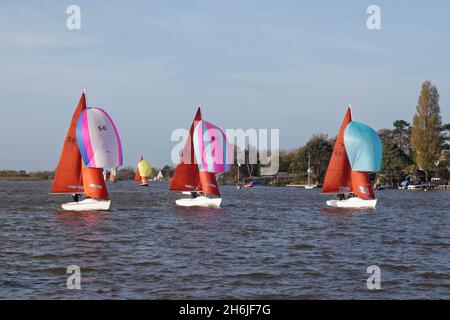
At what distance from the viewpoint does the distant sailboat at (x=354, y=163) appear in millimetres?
60219

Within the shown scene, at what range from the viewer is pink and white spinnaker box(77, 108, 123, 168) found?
49.7m

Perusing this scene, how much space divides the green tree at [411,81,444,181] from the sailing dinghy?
9088 cm

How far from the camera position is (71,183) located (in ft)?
171

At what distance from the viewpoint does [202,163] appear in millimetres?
60406

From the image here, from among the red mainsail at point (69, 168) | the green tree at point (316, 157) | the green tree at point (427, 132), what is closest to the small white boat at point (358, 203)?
the red mainsail at point (69, 168)

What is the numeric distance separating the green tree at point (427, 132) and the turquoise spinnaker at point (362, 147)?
285 feet

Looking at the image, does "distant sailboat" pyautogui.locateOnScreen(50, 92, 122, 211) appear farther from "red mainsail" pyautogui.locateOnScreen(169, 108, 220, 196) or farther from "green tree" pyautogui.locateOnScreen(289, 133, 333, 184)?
"green tree" pyautogui.locateOnScreen(289, 133, 333, 184)

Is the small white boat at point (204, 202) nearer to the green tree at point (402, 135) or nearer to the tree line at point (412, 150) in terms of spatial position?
the tree line at point (412, 150)

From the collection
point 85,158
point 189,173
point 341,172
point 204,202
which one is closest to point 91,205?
point 85,158

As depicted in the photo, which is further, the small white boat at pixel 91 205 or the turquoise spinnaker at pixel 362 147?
the turquoise spinnaker at pixel 362 147

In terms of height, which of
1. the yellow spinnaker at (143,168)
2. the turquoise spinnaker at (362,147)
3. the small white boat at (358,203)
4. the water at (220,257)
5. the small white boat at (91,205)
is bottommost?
the water at (220,257)
